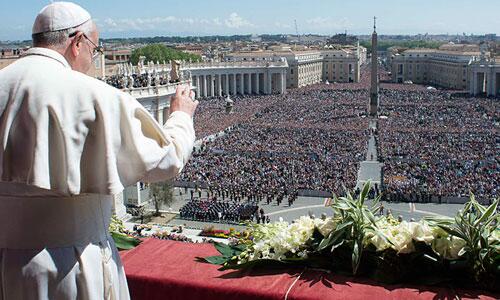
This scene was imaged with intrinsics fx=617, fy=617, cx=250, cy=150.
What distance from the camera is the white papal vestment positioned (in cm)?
233

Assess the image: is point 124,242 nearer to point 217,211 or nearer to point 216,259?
point 216,259

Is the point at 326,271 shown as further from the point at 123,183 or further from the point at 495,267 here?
the point at 123,183

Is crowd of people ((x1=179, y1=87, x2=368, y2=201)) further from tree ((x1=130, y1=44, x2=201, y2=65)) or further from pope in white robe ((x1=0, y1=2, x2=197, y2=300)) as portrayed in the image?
tree ((x1=130, y1=44, x2=201, y2=65))

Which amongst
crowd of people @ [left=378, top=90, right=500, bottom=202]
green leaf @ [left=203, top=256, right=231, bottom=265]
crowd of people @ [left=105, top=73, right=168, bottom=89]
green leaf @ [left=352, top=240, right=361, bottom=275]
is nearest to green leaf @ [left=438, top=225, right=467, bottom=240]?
green leaf @ [left=352, top=240, right=361, bottom=275]

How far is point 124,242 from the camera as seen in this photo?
5090 mm

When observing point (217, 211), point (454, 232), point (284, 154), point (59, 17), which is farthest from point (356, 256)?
point (284, 154)

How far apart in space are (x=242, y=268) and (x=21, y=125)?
2.34 meters

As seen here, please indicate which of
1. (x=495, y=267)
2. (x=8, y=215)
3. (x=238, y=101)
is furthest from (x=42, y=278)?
(x=238, y=101)

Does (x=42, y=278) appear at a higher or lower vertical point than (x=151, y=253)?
higher

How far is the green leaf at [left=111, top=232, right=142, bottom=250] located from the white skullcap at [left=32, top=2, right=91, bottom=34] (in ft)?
9.04

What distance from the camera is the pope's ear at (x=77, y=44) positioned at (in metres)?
2.58

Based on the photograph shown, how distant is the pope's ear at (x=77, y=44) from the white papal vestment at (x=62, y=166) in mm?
69

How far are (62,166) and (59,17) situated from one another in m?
0.64

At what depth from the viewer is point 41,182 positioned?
2273mm
